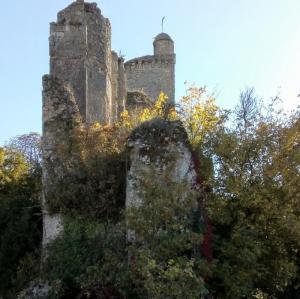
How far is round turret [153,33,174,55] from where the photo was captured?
4466 centimetres

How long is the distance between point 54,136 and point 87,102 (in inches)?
223

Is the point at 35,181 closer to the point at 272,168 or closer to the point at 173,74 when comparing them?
the point at 272,168

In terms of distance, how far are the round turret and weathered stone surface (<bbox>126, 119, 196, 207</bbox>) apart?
31577 millimetres

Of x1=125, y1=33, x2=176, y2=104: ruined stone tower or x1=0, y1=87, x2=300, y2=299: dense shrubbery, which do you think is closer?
x1=0, y1=87, x2=300, y2=299: dense shrubbery

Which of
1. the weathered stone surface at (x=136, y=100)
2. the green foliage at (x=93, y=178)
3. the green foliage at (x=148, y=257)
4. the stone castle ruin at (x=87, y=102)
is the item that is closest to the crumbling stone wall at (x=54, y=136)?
the stone castle ruin at (x=87, y=102)

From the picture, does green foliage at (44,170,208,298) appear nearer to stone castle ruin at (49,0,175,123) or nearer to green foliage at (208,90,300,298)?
green foliage at (208,90,300,298)

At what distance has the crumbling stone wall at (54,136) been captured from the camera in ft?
53.0

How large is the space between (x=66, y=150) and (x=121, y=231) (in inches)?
151

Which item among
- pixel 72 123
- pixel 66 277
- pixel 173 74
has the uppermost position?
pixel 173 74

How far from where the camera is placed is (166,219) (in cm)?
1191

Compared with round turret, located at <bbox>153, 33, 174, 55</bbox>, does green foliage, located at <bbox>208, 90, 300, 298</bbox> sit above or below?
below

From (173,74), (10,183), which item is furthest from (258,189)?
(173,74)

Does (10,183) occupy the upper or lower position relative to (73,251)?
upper

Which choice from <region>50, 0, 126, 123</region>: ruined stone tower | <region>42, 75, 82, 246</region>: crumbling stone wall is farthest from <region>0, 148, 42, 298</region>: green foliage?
<region>50, 0, 126, 123</region>: ruined stone tower
